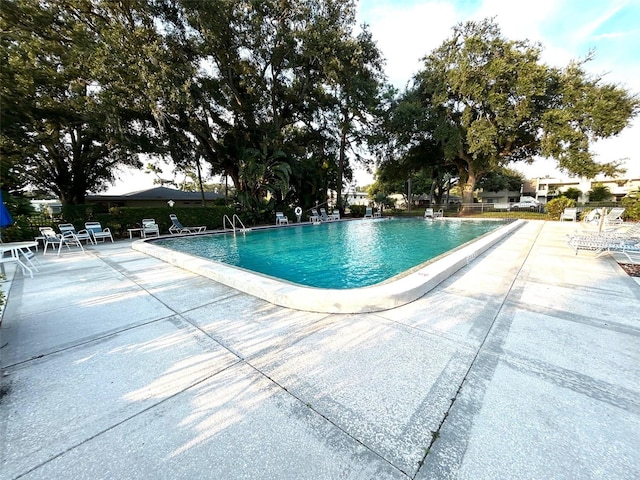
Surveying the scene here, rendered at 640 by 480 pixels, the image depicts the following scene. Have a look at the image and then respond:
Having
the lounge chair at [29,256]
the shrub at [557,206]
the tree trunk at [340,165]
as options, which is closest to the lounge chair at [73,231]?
the lounge chair at [29,256]

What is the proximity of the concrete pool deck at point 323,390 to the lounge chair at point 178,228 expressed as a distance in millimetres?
9119

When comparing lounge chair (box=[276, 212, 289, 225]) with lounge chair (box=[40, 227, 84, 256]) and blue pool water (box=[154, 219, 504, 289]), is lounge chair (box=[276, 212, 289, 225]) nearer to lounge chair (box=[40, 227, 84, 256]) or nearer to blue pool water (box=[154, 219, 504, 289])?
blue pool water (box=[154, 219, 504, 289])

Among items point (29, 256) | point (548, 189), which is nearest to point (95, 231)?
point (29, 256)

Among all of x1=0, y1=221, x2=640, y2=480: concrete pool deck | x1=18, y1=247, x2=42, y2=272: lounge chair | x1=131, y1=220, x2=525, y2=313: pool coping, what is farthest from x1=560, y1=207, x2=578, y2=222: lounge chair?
x1=18, y1=247, x2=42, y2=272: lounge chair

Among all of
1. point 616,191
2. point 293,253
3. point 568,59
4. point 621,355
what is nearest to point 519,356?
point 621,355

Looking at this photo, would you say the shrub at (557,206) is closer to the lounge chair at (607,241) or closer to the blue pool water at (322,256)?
the blue pool water at (322,256)

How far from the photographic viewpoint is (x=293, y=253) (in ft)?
27.0

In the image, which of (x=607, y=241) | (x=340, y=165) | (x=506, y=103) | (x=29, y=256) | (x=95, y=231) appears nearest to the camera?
(x=607, y=241)

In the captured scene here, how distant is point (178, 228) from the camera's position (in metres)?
12.0

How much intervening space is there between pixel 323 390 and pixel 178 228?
12330 millimetres

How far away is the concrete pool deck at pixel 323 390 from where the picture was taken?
52.6 inches

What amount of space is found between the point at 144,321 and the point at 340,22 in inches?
708

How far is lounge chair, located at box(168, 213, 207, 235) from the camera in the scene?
478 inches

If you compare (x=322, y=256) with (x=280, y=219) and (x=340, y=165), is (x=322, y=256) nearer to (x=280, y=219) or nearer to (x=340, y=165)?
(x=280, y=219)
